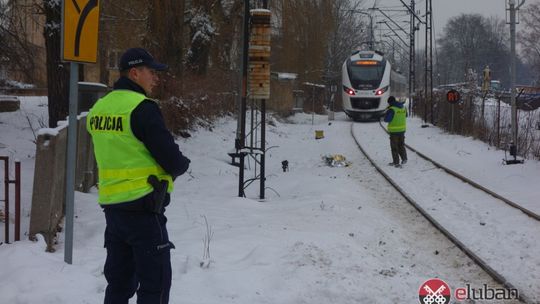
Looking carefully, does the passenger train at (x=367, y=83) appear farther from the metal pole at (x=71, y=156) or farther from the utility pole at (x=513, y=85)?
the metal pole at (x=71, y=156)

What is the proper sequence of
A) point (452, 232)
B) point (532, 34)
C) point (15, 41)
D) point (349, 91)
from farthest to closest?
point (532, 34) < point (349, 91) < point (15, 41) < point (452, 232)

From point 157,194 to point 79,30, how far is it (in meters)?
2.33

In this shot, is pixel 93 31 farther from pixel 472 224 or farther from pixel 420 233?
pixel 472 224

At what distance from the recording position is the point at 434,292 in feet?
18.1

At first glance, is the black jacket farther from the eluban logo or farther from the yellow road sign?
the eluban logo

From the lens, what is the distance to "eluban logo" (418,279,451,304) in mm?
5301

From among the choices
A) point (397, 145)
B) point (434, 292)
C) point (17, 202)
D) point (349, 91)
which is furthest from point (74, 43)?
point (349, 91)

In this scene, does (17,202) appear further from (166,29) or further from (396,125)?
A: (396,125)

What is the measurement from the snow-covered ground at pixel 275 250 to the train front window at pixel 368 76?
66.8ft

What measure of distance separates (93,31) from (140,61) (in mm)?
1824

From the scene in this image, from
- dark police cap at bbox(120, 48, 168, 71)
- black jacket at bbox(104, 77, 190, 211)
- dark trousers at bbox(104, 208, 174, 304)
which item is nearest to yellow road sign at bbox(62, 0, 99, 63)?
dark police cap at bbox(120, 48, 168, 71)

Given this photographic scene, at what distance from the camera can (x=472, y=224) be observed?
28.5ft

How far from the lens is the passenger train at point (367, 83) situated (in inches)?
1283

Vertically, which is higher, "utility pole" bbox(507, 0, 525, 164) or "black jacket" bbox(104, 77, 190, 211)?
"utility pole" bbox(507, 0, 525, 164)
